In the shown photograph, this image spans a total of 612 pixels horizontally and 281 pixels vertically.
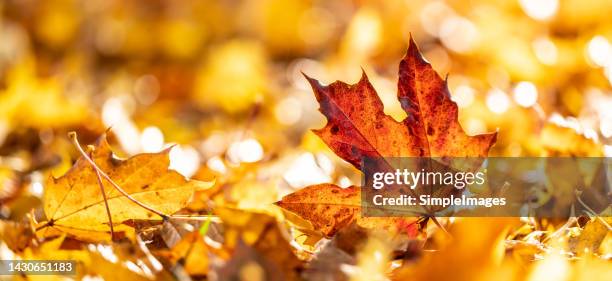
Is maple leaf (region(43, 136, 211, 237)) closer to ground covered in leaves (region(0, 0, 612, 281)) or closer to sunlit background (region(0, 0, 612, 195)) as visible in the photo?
ground covered in leaves (region(0, 0, 612, 281))

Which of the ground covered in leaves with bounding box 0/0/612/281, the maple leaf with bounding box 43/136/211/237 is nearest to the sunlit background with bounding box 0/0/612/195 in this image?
the ground covered in leaves with bounding box 0/0/612/281

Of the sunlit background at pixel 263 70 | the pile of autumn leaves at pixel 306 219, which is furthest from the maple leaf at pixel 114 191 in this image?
the sunlit background at pixel 263 70

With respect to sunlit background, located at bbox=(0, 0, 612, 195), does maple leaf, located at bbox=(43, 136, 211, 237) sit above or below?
below

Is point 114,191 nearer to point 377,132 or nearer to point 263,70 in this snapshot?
point 377,132

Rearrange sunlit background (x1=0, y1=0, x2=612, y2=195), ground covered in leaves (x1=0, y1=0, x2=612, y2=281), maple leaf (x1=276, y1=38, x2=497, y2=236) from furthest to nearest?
sunlit background (x1=0, y1=0, x2=612, y2=195) < maple leaf (x1=276, y1=38, x2=497, y2=236) < ground covered in leaves (x1=0, y1=0, x2=612, y2=281)

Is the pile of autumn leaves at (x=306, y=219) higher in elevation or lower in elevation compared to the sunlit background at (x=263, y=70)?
lower

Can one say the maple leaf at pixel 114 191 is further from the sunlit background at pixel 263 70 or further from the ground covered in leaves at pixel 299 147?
the sunlit background at pixel 263 70

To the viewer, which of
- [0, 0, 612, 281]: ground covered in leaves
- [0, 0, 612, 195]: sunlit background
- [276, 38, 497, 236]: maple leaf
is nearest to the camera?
[0, 0, 612, 281]: ground covered in leaves
